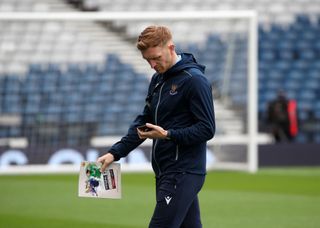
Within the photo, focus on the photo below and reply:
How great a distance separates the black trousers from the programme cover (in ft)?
1.20

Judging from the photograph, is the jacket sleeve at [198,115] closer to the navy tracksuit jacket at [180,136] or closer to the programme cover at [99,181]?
the navy tracksuit jacket at [180,136]

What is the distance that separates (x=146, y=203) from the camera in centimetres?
1365

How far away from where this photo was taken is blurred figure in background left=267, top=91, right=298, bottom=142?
24.9 metres

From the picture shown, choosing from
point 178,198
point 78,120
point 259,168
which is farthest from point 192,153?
point 259,168

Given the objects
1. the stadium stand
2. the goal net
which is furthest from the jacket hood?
the stadium stand

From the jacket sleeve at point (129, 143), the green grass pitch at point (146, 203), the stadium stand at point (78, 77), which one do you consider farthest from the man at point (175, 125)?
the stadium stand at point (78, 77)

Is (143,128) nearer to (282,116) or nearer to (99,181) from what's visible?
(99,181)

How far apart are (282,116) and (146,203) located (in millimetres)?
11996

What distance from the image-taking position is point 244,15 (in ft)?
70.2

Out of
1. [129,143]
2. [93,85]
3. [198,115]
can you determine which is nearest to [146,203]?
[129,143]

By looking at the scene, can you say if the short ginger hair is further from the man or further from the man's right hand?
the man's right hand

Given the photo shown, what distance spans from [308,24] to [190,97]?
23236 mm

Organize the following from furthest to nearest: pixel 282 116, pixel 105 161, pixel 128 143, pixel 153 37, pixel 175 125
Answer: pixel 282 116, pixel 128 143, pixel 105 161, pixel 175 125, pixel 153 37

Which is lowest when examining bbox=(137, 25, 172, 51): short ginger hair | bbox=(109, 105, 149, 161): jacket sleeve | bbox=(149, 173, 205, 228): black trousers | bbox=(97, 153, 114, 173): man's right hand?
bbox=(149, 173, 205, 228): black trousers
